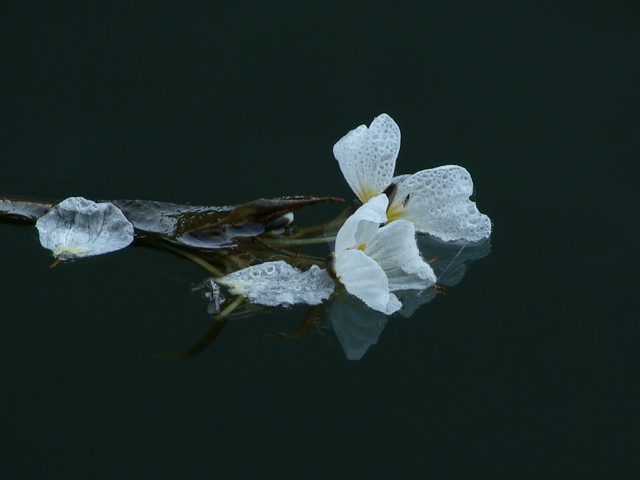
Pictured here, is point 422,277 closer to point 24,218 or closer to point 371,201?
point 371,201

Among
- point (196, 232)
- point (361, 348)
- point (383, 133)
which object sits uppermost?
point (383, 133)

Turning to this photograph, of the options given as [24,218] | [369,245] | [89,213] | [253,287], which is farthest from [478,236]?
[24,218]

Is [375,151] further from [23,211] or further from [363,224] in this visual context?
[23,211]

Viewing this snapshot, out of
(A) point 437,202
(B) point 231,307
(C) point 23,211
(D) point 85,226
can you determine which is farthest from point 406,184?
(C) point 23,211

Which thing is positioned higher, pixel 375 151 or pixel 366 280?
pixel 375 151

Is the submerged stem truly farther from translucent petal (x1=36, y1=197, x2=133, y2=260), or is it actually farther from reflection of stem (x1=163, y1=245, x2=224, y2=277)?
translucent petal (x1=36, y1=197, x2=133, y2=260)

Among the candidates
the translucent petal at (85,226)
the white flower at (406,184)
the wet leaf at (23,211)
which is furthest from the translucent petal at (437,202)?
the wet leaf at (23,211)

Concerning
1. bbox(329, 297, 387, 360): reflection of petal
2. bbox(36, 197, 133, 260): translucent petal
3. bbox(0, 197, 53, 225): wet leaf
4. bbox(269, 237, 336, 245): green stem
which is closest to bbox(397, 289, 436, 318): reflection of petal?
bbox(329, 297, 387, 360): reflection of petal
